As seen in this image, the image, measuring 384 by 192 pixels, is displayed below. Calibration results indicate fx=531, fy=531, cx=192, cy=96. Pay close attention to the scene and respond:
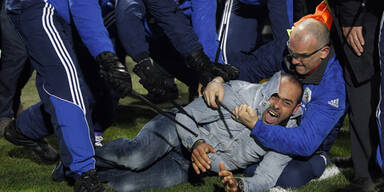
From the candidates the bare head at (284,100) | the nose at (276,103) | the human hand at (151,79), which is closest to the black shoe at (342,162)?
the bare head at (284,100)

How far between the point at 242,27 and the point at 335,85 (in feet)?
3.65

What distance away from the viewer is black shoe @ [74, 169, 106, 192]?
308 centimetres

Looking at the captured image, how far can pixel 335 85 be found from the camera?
11.0ft

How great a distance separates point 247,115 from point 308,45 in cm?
60

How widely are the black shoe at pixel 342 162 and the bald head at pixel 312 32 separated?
978 millimetres

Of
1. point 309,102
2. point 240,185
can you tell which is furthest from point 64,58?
point 309,102

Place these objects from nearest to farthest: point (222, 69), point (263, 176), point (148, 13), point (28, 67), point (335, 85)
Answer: point (263, 176)
point (335, 85)
point (222, 69)
point (148, 13)
point (28, 67)

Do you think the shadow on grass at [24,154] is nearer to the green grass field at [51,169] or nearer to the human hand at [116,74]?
the green grass field at [51,169]

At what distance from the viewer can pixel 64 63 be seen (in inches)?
126

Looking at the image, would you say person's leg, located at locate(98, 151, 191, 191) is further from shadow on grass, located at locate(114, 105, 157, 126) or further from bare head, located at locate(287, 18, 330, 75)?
shadow on grass, located at locate(114, 105, 157, 126)

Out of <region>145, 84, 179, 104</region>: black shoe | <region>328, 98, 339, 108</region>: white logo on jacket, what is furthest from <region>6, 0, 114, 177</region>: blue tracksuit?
<region>145, 84, 179, 104</region>: black shoe

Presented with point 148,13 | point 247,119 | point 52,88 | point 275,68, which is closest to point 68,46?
point 52,88

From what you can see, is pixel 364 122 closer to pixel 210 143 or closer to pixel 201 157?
pixel 210 143

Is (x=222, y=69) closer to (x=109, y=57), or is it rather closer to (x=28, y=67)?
(x=109, y=57)
